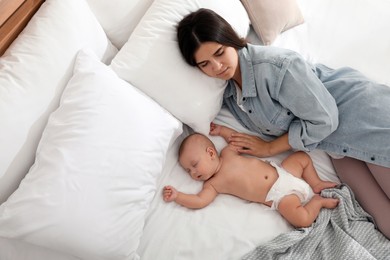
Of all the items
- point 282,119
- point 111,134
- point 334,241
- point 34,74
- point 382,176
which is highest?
point 34,74

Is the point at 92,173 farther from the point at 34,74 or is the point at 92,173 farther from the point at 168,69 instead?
the point at 168,69

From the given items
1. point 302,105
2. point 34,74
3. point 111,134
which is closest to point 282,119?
point 302,105

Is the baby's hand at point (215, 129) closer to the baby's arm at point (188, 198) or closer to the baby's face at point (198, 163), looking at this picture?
the baby's face at point (198, 163)

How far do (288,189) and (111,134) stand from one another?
64cm

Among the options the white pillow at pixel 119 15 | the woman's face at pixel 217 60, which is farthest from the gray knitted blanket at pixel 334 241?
the white pillow at pixel 119 15

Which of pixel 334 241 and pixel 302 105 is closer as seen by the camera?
pixel 334 241

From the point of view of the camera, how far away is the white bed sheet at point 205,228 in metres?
1.14

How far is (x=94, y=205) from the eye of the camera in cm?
96

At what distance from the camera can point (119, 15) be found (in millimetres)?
1384

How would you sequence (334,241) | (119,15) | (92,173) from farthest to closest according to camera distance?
(119,15)
(334,241)
(92,173)

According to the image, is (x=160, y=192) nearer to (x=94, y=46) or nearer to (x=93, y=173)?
(x=93, y=173)

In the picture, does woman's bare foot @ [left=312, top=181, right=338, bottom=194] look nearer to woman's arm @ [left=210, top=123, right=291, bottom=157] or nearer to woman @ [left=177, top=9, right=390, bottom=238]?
woman @ [left=177, top=9, right=390, bottom=238]

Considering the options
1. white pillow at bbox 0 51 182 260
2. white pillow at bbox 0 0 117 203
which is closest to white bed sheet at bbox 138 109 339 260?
white pillow at bbox 0 51 182 260

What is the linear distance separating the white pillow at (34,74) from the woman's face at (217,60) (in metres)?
0.38
